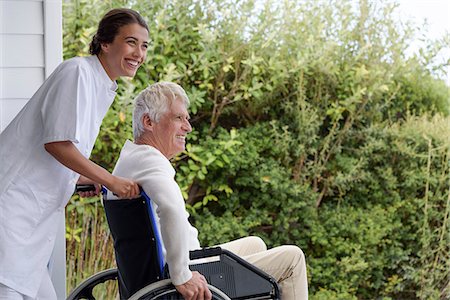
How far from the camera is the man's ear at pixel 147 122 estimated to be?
256 cm

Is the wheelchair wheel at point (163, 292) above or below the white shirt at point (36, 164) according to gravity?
below

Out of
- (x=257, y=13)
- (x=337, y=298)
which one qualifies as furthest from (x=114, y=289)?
(x=257, y=13)

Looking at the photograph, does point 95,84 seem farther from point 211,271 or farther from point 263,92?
point 263,92

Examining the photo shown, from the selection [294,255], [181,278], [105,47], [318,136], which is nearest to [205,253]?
[181,278]

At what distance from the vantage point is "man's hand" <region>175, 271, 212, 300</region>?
2318 mm

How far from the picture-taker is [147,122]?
8.40ft

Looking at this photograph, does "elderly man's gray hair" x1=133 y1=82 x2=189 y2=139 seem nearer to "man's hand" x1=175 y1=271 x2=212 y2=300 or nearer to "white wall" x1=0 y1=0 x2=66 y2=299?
"man's hand" x1=175 y1=271 x2=212 y2=300

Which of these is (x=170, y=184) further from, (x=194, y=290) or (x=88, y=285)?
(x=88, y=285)

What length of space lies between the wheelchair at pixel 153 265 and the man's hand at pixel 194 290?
0.02 metres

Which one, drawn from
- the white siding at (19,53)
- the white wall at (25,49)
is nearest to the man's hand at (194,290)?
the white wall at (25,49)

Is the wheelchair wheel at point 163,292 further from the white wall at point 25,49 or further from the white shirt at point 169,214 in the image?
the white wall at point 25,49

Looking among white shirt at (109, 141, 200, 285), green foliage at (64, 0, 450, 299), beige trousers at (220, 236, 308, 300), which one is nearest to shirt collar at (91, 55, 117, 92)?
white shirt at (109, 141, 200, 285)

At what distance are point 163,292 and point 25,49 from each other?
1305mm

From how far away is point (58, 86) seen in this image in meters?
2.32
